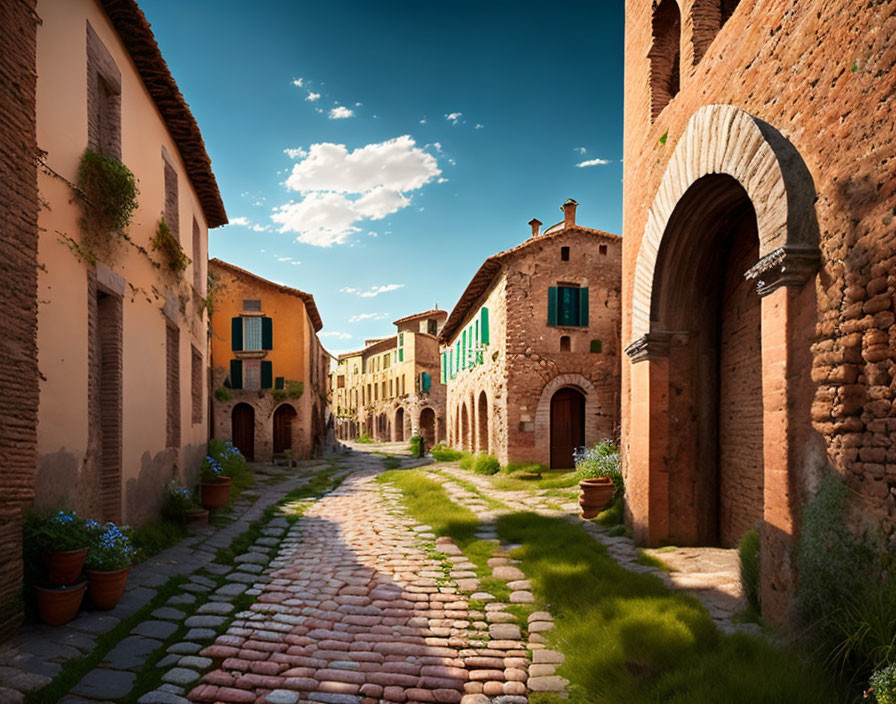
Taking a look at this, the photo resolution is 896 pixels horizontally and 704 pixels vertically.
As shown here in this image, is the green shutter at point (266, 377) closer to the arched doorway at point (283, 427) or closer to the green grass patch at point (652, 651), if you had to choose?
the arched doorway at point (283, 427)

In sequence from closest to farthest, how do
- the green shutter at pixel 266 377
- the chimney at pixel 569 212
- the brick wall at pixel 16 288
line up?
the brick wall at pixel 16 288, the chimney at pixel 569 212, the green shutter at pixel 266 377

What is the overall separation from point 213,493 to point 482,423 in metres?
11.9

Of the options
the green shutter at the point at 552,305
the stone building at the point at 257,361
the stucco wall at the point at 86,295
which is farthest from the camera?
the stone building at the point at 257,361

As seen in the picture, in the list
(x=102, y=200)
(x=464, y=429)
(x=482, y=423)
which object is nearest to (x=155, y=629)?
(x=102, y=200)

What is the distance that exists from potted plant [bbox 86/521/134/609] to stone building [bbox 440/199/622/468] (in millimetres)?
12213

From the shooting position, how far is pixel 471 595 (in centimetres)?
601

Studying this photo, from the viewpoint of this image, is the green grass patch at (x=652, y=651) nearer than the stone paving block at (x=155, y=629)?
Yes

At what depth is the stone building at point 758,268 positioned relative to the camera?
365cm

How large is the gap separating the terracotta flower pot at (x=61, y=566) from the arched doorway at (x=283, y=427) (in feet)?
58.7

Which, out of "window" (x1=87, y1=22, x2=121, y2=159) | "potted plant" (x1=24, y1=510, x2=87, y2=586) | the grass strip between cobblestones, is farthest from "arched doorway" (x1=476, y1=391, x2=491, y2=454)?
"potted plant" (x1=24, y1=510, x2=87, y2=586)

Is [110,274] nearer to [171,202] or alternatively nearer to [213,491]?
[171,202]

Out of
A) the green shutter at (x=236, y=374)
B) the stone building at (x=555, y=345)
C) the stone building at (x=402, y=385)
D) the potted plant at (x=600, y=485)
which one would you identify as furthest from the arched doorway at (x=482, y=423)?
the stone building at (x=402, y=385)

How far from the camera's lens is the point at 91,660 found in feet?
13.7

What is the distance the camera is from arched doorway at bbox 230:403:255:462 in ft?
72.1
